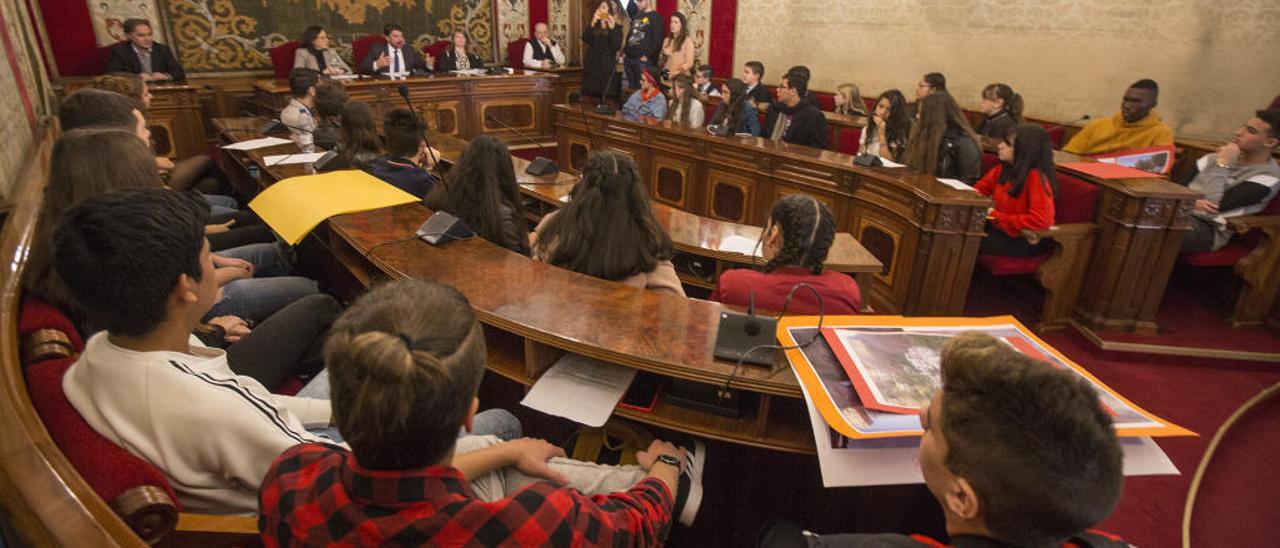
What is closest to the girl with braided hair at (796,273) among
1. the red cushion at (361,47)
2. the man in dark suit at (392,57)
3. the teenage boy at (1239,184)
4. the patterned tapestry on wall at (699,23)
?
the teenage boy at (1239,184)

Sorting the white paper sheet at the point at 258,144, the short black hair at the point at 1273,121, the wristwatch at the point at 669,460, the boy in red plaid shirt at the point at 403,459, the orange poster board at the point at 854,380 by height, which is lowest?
the wristwatch at the point at 669,460

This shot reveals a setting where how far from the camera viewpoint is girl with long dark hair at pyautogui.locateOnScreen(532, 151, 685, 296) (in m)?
2.06

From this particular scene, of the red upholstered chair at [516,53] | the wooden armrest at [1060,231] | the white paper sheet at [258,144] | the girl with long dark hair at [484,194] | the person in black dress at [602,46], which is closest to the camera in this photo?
the girl with long dark hair at [484,194]

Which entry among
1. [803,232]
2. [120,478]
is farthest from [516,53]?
[120,478]

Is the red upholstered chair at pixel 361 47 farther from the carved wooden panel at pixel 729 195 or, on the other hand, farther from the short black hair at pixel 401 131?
the short black hair at pixel 401 131

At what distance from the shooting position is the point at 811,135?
501 centimetres

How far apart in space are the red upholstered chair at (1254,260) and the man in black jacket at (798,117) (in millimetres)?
2431

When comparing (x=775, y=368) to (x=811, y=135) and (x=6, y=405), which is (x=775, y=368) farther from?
(x=811, y=135)

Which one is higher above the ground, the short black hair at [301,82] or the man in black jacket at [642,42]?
the man in black jacket at [642,42]

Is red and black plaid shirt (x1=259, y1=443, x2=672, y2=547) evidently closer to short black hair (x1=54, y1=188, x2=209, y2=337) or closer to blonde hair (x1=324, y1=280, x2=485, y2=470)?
blonde hair (x1=324, y1=280, x2=485, y2=470)

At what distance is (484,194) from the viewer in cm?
243

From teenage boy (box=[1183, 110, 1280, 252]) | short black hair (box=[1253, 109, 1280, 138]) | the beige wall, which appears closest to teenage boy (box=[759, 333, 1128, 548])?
teenage boy (box=[1183, 110, 1280, 252])

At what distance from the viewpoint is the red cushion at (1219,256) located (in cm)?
356

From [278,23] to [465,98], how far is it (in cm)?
231
